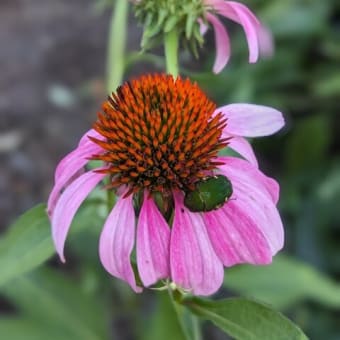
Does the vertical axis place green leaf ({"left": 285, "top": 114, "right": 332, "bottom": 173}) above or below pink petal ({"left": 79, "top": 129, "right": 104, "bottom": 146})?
below

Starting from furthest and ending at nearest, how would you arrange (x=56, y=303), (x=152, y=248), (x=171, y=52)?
1. (x=56, y=303)
2. (x=171, y=52)
3. (x=152, y=248)

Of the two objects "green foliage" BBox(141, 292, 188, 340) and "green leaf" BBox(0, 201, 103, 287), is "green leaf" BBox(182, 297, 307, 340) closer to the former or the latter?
"green leaf" BBox(0, 201, 103, 287)

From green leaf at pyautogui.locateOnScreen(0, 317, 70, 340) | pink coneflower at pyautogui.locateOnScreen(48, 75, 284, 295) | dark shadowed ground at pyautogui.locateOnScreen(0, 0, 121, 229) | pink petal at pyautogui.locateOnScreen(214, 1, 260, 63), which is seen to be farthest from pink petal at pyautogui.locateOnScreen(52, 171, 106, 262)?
dark shadowed ground at pyautogui.locateOnScreen(0, 0, 121, 229)

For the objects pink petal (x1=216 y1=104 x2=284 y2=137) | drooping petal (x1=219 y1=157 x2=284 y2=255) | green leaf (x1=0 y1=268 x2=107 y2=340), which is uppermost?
pink petal (x1=216 y1=104 x2=284 y2=137)

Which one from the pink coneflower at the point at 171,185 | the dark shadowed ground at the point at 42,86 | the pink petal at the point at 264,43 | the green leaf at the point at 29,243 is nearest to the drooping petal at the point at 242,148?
the pink coneflower at the point at 171,185

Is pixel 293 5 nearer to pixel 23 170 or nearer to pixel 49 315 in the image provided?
pixel 23 170

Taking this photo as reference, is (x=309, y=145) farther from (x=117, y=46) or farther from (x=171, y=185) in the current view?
(x=171, y=185)

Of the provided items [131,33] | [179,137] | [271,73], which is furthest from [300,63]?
[179,137]

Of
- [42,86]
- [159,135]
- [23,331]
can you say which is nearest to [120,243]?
[159,135]
